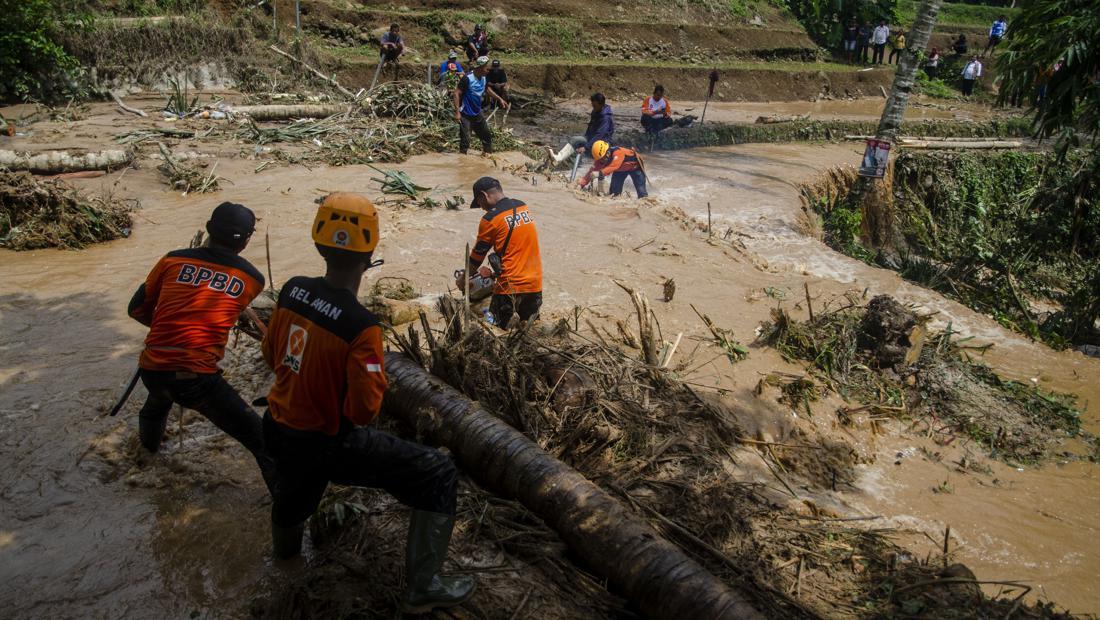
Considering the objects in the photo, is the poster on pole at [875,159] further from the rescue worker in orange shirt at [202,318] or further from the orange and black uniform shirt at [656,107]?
the rescue worker in orange shirt at [202,318]

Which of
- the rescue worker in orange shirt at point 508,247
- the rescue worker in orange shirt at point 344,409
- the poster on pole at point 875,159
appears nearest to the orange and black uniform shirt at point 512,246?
the rescue worker in orange shirt at point 508,247

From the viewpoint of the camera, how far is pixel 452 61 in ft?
45.6

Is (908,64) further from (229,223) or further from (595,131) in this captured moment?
(229,223)

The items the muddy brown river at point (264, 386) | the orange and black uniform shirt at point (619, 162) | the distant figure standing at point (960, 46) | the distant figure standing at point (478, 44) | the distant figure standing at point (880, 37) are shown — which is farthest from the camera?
the distant figure standing at point (960, 46)

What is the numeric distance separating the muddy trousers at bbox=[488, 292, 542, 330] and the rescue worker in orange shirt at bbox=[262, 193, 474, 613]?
113 inches

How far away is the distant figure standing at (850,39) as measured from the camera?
91.7 feet

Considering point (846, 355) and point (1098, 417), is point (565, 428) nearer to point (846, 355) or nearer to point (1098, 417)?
point (846, 355)

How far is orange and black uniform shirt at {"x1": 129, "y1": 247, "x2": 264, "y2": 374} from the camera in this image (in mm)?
3244

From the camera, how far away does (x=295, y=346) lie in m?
2.51

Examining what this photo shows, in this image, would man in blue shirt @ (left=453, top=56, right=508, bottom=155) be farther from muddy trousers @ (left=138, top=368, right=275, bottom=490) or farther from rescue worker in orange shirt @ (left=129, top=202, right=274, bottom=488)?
muddy trousers @ (left=138, top=368, right=275, bottom=490)

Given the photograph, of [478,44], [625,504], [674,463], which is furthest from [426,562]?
[478,44]

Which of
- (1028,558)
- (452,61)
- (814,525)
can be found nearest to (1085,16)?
(1028,558)

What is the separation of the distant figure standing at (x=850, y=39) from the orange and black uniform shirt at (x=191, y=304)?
1189 inches

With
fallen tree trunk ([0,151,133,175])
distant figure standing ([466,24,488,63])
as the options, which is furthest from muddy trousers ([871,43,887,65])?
fallen tree trunk ([0,151,133,175])
